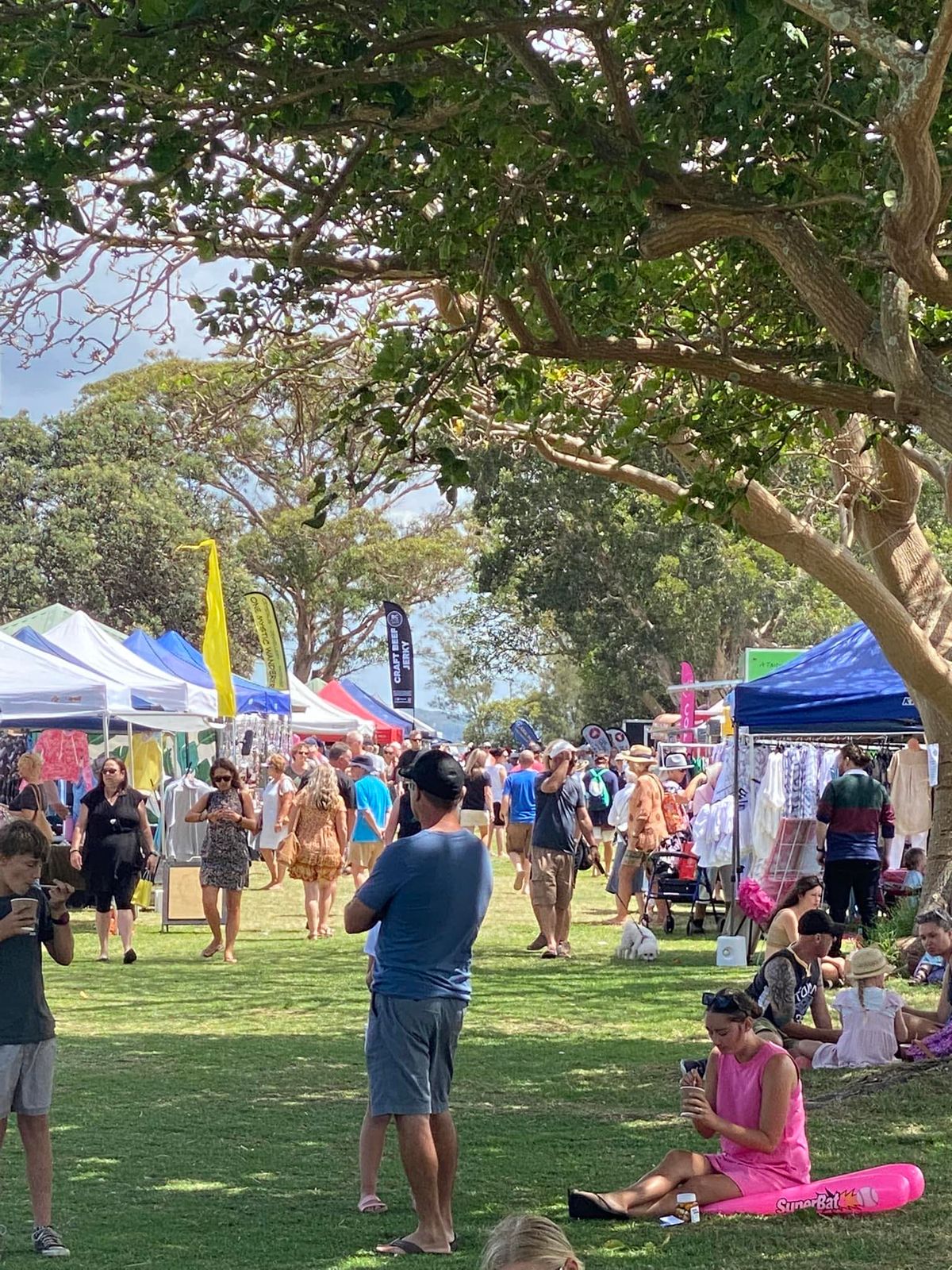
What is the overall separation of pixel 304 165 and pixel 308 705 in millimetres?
23565

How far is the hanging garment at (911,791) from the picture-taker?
16.1 m

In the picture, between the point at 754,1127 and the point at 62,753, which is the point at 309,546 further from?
the point at 754,1127

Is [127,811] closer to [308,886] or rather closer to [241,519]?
[308,886]

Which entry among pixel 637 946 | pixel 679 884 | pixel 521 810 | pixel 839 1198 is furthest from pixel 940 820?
pixel 839 1198

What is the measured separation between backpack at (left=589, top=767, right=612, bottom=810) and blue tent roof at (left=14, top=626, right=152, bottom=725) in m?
8.96

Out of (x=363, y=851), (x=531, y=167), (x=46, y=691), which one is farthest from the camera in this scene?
(x=363, y=851)

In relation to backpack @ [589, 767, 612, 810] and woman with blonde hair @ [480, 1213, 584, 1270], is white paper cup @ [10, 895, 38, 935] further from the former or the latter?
backpack @ [589, 767, 612, 810]

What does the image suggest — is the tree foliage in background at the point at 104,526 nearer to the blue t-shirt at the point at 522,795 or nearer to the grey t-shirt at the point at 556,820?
the blue t-shirt at the point at 522,795

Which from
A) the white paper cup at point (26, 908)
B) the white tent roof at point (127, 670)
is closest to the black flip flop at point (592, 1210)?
the white paper cup at point (26, 908)

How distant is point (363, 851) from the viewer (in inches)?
737

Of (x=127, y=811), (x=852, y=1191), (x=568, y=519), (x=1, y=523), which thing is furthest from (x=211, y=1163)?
(x=1, y=523)

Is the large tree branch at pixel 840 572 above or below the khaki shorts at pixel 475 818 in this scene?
above

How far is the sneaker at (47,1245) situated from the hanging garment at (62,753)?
14455 millimetres

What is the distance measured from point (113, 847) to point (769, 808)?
6.01 meters
